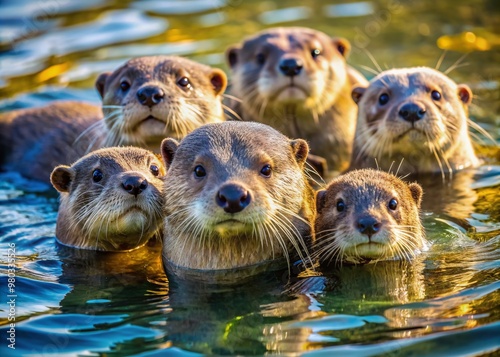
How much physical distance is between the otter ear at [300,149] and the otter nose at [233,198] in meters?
1.11

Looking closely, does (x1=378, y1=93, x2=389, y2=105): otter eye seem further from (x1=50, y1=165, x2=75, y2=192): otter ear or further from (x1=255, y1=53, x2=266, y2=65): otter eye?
(x1=50, y1=165, x2=75, y2=192): otter ear

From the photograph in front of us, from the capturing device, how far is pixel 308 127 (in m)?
11.2

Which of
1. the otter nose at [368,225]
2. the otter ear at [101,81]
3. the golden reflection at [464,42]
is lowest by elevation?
the otter nose at [368,225]

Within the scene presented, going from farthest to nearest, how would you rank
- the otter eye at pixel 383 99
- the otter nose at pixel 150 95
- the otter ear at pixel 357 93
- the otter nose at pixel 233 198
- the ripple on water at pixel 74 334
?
the otter ear at pixel 357 93 < the otter eye at pixel 383 99 < the otter nose at pixel 150 95 < the otter nose at pixel 233 198 < the ripple on water at pixel 74 334

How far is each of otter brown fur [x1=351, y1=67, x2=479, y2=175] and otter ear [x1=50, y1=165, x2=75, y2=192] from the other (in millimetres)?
3007

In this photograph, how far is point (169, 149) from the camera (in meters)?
7.86

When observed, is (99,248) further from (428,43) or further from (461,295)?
(428,43)

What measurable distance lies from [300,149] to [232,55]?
13.0 feet

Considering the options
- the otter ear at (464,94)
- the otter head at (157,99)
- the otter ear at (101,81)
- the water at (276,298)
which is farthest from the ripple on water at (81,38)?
the otter ear at (464,94)

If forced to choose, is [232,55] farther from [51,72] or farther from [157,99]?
[51,72]

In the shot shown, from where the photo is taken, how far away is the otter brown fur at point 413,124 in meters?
9.64

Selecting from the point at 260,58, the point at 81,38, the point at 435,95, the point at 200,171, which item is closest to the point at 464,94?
the point at 435,95

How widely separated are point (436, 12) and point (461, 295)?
33.2 ft

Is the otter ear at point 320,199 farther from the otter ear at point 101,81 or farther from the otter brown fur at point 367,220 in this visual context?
the otter ear at point 101,81
